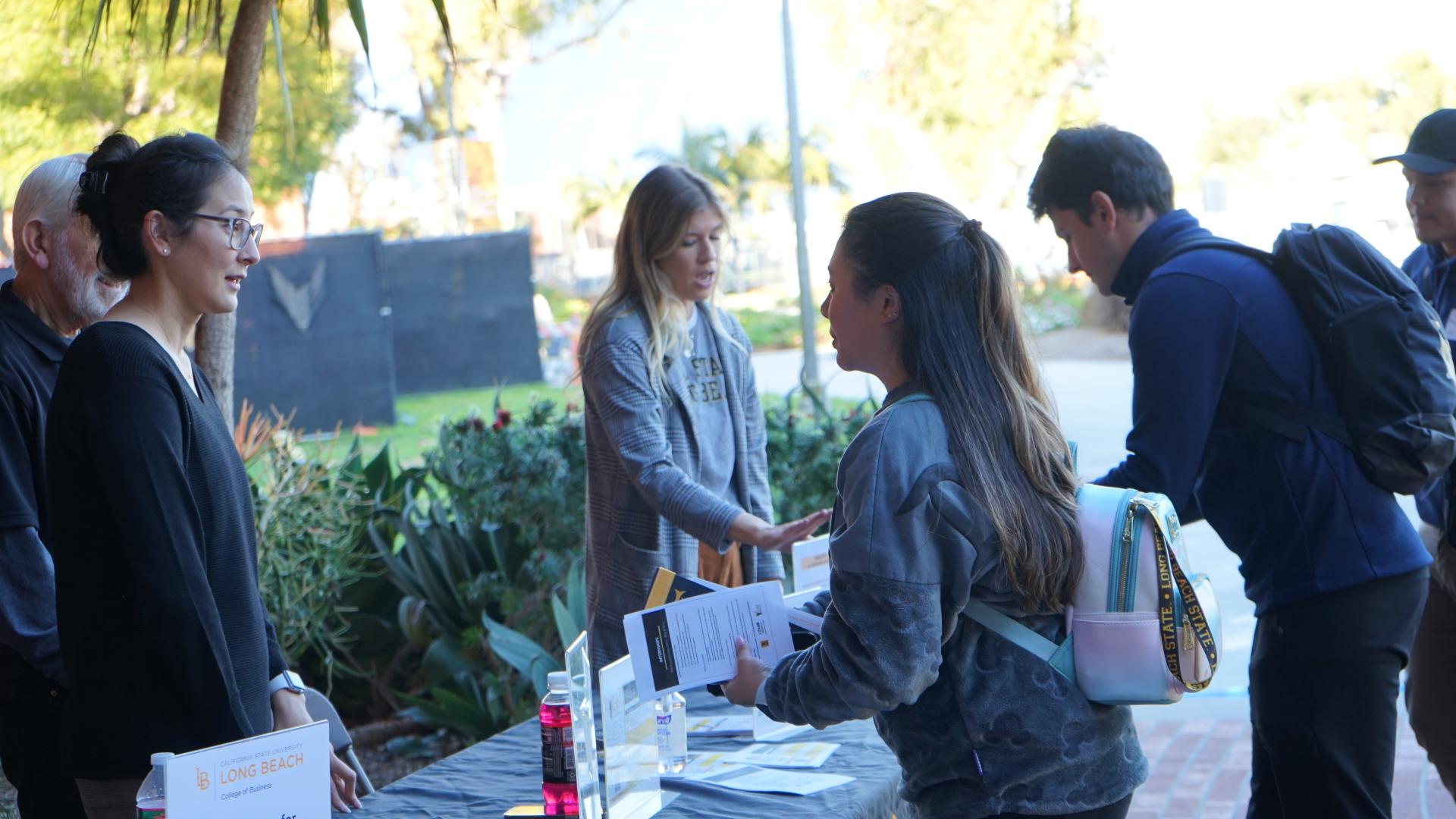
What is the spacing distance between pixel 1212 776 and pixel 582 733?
10.2ft

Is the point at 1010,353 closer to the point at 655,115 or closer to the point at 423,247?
the point at 423,247

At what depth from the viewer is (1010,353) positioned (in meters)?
1.74

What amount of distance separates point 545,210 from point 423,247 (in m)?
40.6

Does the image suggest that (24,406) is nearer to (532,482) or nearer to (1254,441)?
(1254,441)

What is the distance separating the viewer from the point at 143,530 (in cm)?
181

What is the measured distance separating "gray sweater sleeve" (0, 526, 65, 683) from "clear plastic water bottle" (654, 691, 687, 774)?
1.03m

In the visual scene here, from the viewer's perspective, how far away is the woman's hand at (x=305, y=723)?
2.13 metres

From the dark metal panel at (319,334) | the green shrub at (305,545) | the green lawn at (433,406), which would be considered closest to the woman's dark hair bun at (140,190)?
the green shrub at (305,545)

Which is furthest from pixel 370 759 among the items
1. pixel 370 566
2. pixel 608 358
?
pixel 608 358

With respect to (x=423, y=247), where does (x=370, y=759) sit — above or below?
below

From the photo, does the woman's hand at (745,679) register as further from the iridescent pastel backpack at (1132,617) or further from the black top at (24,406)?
the black top at (24,406)

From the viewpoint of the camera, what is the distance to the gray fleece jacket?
1598mm

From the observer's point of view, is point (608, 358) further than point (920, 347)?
Yes

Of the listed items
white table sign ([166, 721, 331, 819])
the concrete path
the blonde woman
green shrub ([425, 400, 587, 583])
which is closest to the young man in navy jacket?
the concrete path
